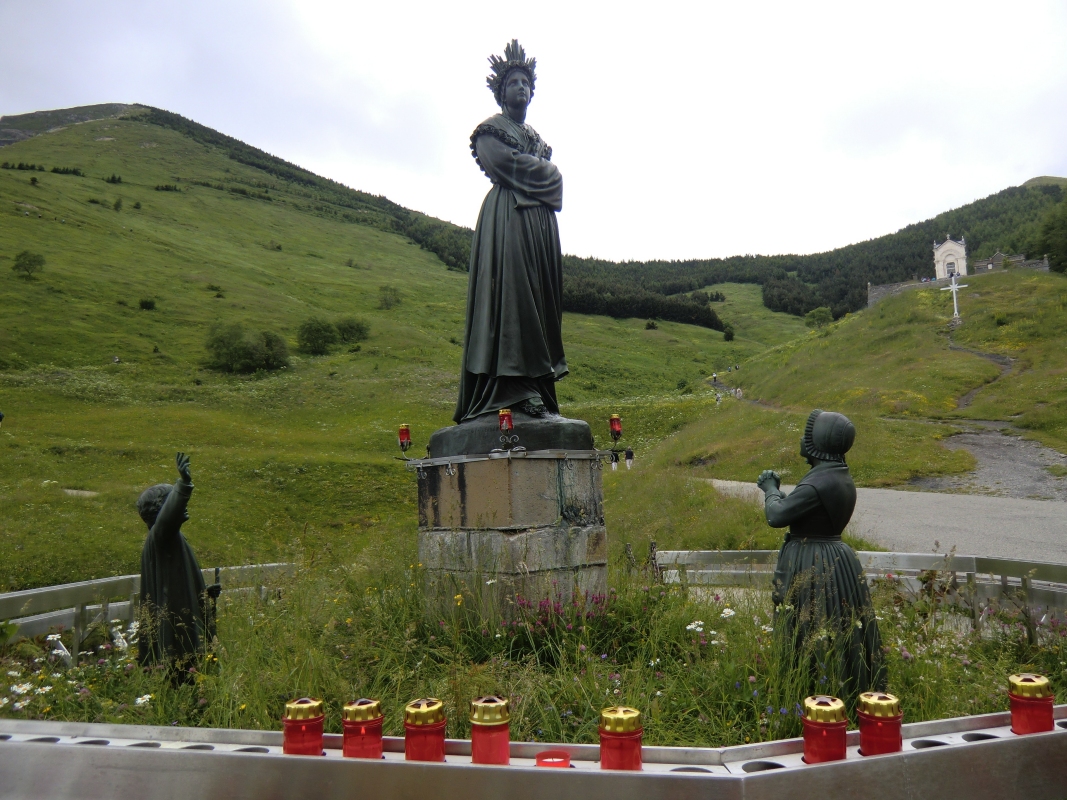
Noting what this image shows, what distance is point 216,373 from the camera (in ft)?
150

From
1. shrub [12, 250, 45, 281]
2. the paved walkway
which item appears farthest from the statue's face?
shrub [12, 250, 45, 281]

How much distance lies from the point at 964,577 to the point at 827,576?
14.4ft

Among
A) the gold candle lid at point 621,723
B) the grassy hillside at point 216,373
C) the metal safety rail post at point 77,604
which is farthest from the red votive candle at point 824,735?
the grassy hillside at point 216,373

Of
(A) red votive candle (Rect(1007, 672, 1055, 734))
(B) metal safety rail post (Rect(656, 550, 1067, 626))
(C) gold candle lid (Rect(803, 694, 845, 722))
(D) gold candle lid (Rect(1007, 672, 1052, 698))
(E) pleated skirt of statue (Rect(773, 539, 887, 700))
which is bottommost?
(B) metal safety rail post (Rect(656, 550, 1067, 626))

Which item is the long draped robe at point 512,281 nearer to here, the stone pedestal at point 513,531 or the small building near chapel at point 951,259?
the stone pedestal at point 513,531

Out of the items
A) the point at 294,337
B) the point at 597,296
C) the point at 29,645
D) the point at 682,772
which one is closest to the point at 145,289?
the point at 294,337

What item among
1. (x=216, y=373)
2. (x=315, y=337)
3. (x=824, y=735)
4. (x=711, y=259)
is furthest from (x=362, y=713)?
(x=711, y=259)

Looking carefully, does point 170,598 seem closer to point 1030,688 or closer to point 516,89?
point 1030,688

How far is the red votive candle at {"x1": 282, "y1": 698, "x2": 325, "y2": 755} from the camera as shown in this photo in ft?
7.00

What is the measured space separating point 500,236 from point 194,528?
1329cm

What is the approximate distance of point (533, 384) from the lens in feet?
20.4

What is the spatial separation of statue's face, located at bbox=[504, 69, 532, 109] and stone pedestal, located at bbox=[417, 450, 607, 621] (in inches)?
127

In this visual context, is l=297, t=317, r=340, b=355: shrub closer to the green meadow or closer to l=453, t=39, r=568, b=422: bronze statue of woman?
the green meadow

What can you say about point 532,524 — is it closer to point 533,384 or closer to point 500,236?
point 533,384
